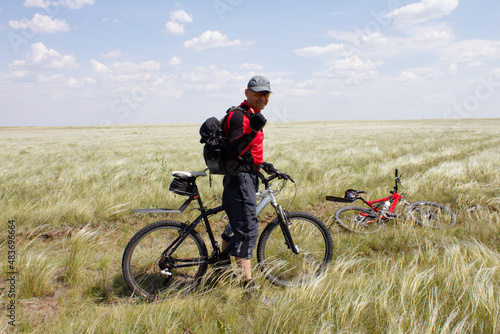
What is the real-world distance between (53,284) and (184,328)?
5.87ft

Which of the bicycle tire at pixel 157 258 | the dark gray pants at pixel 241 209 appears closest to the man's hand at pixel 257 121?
the dark gray pants at pixel 241 209

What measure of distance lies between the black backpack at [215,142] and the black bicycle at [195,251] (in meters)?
0.25

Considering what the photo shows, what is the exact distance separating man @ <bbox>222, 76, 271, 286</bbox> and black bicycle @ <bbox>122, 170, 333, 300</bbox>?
0.26m

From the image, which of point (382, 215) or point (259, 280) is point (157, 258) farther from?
point (382, 215)

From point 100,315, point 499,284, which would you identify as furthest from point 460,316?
point 100,315

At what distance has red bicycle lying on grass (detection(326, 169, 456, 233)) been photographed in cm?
554

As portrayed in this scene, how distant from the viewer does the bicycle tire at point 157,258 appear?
3.40 meters

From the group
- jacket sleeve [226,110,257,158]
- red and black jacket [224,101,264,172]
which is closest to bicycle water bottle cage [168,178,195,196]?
red and black jacket [224,101,264,172]

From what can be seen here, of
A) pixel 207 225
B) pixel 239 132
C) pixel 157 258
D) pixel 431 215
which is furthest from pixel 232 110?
pixel 431 215

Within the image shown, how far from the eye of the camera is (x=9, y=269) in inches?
144

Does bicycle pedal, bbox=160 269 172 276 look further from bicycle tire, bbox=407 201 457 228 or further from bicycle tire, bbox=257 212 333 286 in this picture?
bicycle tire, bbox=407 201 457 228

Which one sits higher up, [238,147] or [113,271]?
[238,147]

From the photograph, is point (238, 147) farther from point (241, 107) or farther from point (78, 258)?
point (78, 258)

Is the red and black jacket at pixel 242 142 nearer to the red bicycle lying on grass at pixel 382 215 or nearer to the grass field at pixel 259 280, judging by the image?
the grass field at pixel 259 280
